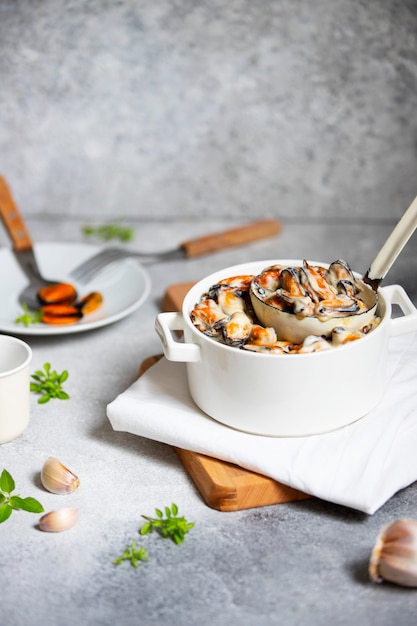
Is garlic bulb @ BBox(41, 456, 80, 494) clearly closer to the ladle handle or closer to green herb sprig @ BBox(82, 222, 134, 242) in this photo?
the ladle handle

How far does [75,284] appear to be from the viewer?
55.8 inches

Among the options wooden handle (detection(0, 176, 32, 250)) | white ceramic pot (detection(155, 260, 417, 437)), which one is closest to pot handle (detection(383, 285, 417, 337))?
white ceramic pot (detection(155, 260, 417, 437))

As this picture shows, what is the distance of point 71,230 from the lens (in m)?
1.68

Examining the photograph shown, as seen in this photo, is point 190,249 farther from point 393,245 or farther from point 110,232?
point 393,245

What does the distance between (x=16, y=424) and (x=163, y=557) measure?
27 cm

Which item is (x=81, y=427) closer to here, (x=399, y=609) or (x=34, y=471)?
(x=34, y=471)

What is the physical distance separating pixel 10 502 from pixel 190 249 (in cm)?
74

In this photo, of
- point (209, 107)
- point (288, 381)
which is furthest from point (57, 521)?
point (209, 107)

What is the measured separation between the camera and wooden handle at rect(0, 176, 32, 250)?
56.0 inches

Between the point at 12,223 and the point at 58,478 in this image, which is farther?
the point at 12,223

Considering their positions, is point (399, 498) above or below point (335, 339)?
below

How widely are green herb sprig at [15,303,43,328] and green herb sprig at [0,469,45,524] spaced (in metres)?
0.38

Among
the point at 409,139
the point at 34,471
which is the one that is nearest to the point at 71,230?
the point at 409,139

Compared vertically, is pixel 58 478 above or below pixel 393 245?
below
